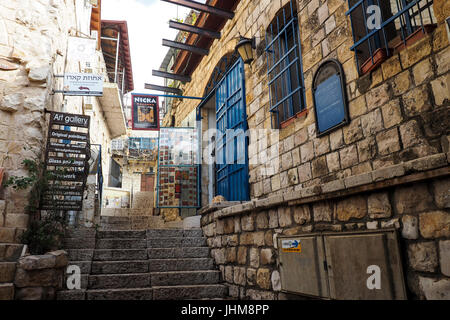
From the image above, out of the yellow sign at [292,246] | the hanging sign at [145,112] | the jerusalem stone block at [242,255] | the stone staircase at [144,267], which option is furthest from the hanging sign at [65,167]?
the yellow sign at [292,246]

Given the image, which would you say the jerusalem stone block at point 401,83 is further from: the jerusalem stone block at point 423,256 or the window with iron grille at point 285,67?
the window with iron grille at point 285,67

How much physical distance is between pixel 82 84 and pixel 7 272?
352cm

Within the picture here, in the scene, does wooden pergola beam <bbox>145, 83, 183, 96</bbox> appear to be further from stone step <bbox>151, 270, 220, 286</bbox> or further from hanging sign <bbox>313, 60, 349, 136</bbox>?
stone step <bbox>151, 270, 220, 286</bbox>

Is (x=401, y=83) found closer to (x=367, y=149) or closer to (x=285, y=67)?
(x=367, y=149)

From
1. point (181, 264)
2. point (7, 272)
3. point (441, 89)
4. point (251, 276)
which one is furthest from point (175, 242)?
point (441, 89)

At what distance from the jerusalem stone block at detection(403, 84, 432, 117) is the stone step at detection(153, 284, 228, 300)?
304 cm

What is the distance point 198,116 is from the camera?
9.03m

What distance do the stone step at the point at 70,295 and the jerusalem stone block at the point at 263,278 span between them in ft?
6.51

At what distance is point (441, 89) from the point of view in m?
2.57

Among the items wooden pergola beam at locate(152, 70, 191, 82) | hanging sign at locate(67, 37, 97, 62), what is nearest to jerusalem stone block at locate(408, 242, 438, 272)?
hanging sign at locate(67, 37, 97, 62)

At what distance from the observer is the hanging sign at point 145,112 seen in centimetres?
879
